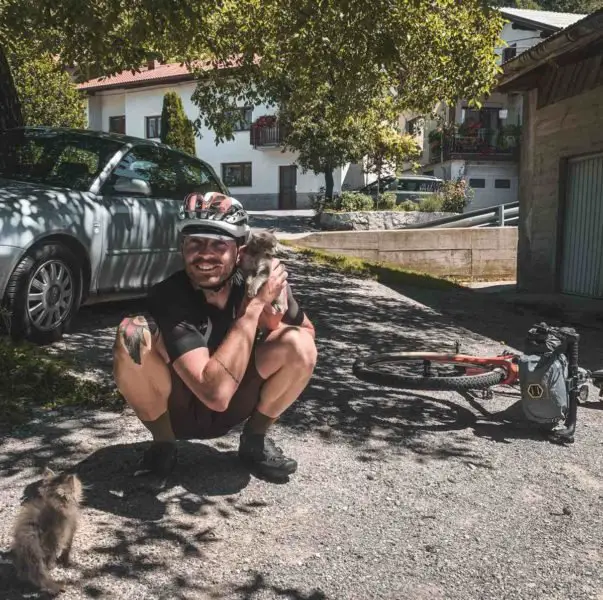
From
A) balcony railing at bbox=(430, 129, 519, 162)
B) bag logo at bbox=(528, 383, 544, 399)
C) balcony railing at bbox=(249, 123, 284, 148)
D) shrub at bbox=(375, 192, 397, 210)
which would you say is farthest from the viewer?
balcony railing at bbox=(249, 123, 284, 148)

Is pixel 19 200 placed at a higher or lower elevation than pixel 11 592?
higher

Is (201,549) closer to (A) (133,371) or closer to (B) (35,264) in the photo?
(A) (133,371)

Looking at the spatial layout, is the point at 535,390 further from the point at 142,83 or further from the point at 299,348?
the point at 142,83

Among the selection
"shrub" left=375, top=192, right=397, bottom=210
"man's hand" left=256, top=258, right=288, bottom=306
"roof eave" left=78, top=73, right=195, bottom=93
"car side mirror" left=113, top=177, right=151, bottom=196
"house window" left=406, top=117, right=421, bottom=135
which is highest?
"roof eave" left=78, top=73, right=195, bottom=93

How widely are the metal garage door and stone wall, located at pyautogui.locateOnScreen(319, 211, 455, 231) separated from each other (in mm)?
12401

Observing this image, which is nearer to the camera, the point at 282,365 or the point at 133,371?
the point at 133,371

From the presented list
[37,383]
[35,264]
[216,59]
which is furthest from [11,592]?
[216,59]

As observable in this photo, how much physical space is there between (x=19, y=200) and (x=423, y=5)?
7073 mm

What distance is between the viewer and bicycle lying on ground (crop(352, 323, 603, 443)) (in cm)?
425

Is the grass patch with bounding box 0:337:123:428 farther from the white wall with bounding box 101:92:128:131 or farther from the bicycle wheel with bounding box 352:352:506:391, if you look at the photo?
the white wall with bounding box 101:92:128:131

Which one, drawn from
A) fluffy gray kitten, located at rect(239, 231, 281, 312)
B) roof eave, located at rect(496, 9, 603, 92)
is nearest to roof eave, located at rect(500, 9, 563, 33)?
roof eave, located at rect(496, 9, 603, 92)

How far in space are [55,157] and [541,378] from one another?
466cm

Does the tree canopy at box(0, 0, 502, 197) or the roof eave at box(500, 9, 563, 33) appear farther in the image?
the roof eave at box(500, 9, 563, 33)

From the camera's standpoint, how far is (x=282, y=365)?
10.7ft
